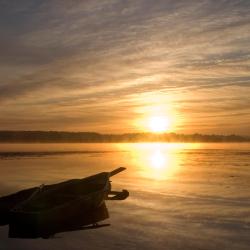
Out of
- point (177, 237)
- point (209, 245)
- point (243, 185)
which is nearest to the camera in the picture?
point (209, 245)

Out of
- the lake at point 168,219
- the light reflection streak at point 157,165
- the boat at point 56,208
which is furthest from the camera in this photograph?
the light reflection streak at point 157,165

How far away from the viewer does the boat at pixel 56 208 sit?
15.1 meters

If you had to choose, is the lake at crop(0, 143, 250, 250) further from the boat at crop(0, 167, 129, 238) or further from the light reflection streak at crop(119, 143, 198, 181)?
the light reflection streak at crop(119, 143, 198, 181)

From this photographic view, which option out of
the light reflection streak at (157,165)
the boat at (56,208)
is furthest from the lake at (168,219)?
the light reflection streak at (157,165)

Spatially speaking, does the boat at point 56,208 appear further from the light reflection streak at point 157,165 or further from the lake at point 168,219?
the light reflection streak at point 157,165

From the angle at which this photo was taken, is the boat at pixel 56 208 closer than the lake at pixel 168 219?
No

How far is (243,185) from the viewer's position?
2780 cm

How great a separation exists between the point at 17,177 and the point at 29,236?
667 inches

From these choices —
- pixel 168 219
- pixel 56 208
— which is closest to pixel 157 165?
pixel 168 219

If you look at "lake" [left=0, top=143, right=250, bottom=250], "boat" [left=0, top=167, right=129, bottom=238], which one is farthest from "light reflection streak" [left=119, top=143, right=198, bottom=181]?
"boat" [left=0, top=167, right=129, bottom=238]

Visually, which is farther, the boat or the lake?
the boat

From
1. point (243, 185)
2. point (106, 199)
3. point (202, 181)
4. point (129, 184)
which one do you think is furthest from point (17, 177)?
point (243, 185)

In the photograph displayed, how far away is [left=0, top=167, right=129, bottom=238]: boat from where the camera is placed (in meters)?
15.1

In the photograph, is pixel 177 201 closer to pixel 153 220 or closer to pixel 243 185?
pixel 153 220
